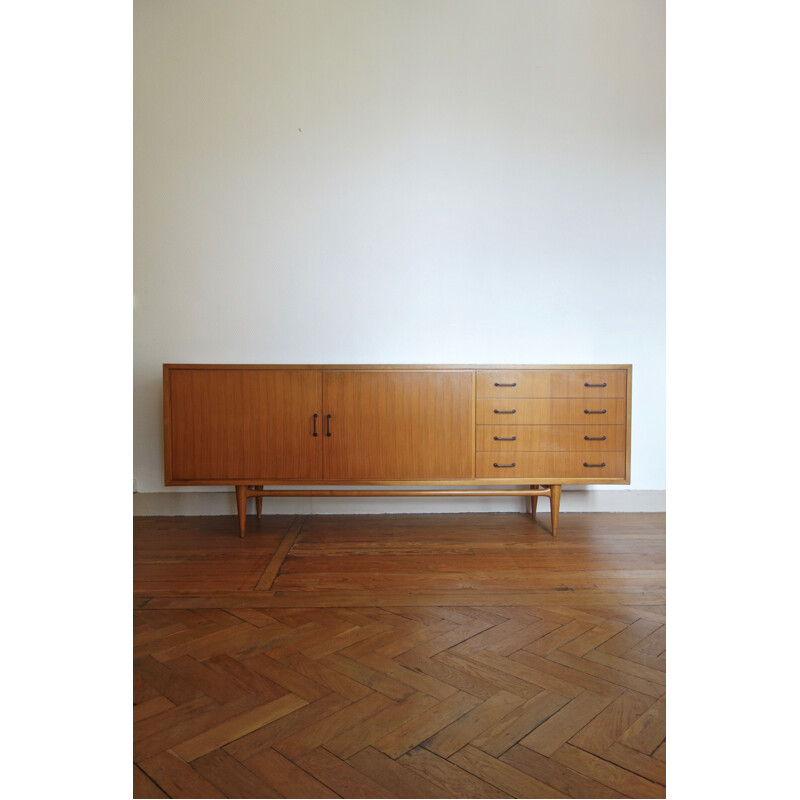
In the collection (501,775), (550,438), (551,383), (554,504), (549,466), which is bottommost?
(501,775)

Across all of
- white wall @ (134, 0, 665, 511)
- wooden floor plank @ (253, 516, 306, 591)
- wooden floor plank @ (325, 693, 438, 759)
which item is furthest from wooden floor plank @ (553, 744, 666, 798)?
white wall @ (134, 0, 665, 511)

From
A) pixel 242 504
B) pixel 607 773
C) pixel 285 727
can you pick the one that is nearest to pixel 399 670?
pixel 285 727

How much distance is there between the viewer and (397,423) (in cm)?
293

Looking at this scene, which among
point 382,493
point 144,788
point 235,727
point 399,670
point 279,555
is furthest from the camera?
point 382,493

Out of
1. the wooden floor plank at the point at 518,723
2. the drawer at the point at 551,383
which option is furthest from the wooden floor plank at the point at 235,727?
the drawer at the point at 551,383

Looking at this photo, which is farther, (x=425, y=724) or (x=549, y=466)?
(x=549, y=466)

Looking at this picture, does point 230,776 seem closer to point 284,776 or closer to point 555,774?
point 284,776

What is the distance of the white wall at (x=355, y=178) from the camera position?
3367 mm

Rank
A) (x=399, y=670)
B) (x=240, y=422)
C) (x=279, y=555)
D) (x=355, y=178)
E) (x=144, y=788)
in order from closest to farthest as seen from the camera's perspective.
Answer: (x=144, y=788)
(x=399, y=670)
(x=279, y=555)
(x=240, y=422)
(x=355, y=178)

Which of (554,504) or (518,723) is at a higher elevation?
(554,504)

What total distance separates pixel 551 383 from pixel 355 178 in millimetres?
1703

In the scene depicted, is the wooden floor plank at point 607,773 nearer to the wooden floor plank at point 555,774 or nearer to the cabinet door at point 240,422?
the wooden floor plank at point 555,774

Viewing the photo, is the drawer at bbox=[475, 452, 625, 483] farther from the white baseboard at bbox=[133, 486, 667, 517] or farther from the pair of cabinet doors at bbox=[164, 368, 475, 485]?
the white baseboard at bbox=[133, 486, 667, 517]

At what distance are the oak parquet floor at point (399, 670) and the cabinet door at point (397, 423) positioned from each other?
1.33 ft
